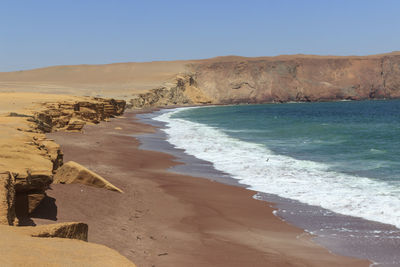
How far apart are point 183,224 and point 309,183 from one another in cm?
666

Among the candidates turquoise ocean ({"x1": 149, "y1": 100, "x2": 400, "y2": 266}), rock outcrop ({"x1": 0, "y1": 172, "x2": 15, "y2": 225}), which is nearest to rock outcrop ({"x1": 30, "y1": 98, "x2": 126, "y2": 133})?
turquoise ocean ({"x1": 149, "y1": 100, "x2": 400, "y2": 266})

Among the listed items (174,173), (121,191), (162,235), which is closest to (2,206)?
(162,235)

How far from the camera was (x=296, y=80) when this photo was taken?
144m

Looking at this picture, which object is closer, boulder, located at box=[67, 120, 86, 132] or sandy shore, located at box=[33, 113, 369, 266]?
sandy shore, located at box=[33, 113, 369, 266]

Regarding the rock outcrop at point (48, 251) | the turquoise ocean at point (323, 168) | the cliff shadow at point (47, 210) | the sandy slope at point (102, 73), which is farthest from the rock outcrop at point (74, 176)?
the sandy slope at point (102, 73)

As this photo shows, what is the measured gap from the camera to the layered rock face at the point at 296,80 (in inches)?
5640

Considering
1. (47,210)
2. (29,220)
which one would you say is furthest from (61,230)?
(47,210)

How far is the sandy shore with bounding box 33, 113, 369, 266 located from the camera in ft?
26.0

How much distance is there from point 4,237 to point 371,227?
8161 millimetres

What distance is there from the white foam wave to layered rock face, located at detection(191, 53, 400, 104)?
120 m

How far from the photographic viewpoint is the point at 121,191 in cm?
1193

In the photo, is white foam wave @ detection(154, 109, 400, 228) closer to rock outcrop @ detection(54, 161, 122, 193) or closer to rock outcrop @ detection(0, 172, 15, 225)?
rock outcrop @ detection(54, 161, 122, 193)

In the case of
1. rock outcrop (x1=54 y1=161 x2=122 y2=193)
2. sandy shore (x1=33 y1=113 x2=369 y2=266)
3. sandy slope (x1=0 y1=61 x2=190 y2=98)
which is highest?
sandy slope (x1=0 y1=61 x2=190 y2=98)

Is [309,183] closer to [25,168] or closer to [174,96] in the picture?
[25,168]
